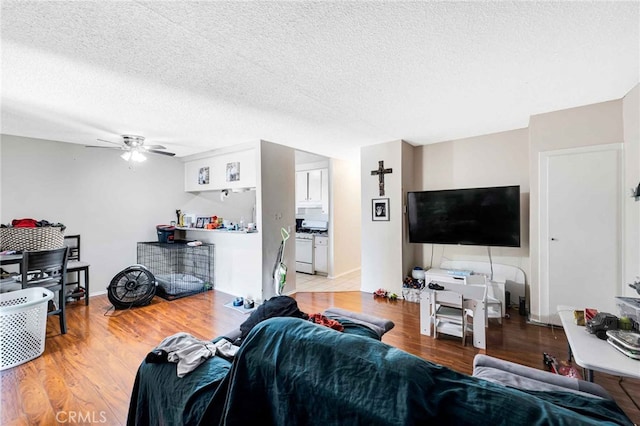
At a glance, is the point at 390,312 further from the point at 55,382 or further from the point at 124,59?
the point at 124,59

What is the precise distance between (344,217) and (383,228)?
152 cm

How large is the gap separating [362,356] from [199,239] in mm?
4566

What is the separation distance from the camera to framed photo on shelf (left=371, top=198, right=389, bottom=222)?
415cm

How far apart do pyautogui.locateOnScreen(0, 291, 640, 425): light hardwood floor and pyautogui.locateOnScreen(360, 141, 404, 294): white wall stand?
1.25ft

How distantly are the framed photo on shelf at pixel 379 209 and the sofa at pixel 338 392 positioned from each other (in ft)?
9.95

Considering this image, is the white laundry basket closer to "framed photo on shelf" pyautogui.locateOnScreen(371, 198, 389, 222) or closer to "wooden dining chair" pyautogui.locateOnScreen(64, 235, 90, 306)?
"wooden dining chair" pyautogui.locateOnScreen(64, 235, 90, 306)

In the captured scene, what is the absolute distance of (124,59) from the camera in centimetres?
182

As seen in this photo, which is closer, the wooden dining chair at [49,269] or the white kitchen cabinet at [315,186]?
the wooden dining chair at [49,269]

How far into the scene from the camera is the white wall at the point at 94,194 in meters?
3.55

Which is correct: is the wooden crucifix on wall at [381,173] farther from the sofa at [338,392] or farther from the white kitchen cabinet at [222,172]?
the sofa at [338,392]

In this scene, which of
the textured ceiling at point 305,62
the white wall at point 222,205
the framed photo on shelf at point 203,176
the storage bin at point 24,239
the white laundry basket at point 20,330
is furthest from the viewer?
the white wall at point 222,205

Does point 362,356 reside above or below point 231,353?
above

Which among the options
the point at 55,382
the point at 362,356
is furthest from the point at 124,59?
the point at 55,382

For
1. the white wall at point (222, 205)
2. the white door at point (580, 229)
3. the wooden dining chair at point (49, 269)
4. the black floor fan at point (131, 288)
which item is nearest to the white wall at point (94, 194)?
the white wall at point (222, 205)
